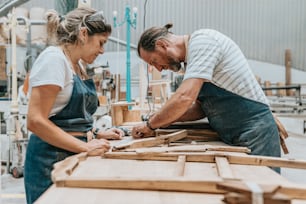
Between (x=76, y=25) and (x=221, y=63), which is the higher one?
(x=76, y=25)

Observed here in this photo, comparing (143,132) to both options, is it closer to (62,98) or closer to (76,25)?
(62,98)

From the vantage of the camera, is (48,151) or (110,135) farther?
(110,135)

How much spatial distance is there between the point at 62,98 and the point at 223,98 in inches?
26.8

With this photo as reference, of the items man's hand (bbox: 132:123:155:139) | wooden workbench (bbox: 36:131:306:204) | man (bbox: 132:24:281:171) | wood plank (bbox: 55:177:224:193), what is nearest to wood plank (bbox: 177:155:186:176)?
wooden workbench (bbox: 36:131:306:204)

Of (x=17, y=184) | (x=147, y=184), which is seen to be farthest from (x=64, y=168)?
(x=17, y=184)

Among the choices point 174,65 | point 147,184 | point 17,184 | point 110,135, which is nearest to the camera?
point 147,184

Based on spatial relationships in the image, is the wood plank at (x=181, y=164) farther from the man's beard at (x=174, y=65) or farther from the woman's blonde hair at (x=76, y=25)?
the man's beard at (x=174, y=65)

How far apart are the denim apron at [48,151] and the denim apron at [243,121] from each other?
57 cm

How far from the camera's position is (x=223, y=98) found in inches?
60.3

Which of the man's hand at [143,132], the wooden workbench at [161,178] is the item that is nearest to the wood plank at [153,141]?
the wooden workbench at [161,178]

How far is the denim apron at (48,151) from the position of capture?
4.19ft

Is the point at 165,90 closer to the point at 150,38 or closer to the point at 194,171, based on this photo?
the point at 150,38

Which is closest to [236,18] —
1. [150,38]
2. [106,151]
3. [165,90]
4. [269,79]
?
[269,79]

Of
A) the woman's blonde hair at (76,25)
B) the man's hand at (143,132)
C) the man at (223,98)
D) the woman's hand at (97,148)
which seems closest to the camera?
the woman's hand at (97,148)
